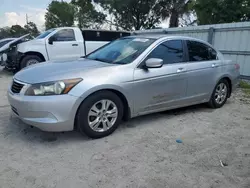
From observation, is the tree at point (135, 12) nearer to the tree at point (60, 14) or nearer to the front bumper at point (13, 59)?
the tree at point (60, 14)

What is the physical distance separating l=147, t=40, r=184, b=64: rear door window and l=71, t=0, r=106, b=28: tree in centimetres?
2140

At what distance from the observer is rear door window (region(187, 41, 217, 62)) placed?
436 cm

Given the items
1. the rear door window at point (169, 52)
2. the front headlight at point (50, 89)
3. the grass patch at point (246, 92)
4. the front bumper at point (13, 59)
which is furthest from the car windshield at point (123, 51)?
the front bumper at point (13, 59)

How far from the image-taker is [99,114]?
129 inches

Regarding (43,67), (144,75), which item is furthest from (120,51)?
(43,67)

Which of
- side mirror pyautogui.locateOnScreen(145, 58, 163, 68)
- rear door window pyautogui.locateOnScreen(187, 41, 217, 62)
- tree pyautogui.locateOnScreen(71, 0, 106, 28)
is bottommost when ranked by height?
side mirror pyautogui.locateOnScreen(145, 58, 163, 68)

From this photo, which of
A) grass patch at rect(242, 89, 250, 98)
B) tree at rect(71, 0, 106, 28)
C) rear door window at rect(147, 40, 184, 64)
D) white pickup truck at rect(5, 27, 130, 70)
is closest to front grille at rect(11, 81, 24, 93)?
rear door window at rect(147, 40, 184, 64)

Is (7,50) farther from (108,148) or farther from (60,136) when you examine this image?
(108,148)

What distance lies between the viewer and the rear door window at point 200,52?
4363 millimetres

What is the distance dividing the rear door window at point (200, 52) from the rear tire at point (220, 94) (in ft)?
1.98

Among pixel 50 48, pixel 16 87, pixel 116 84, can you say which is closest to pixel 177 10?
pixel 50 48

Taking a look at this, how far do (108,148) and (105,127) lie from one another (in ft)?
1.27

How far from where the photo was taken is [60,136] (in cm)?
343

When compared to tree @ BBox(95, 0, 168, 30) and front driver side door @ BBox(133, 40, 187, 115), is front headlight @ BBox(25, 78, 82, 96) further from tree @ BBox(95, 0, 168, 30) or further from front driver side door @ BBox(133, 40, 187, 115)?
tree @ BBox(95, 0, 168, 30)
